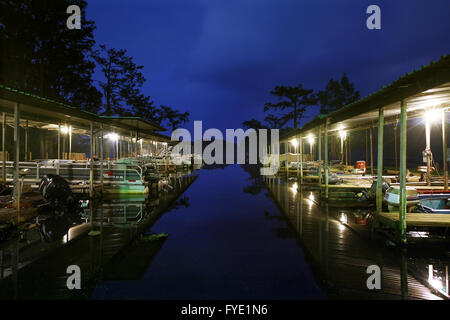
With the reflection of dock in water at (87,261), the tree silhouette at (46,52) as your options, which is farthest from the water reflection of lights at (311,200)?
the tree silhouette at (46,52)

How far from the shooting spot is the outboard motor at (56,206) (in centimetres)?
768

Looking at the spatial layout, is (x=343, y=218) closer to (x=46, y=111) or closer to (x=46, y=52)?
(x=46, y=111)

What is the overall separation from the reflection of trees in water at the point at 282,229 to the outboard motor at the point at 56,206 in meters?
5.73

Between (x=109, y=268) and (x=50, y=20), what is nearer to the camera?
(x=109, y=268)

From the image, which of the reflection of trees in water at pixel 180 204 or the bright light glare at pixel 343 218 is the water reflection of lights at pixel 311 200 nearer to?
the bright light glare at pixel 343 218

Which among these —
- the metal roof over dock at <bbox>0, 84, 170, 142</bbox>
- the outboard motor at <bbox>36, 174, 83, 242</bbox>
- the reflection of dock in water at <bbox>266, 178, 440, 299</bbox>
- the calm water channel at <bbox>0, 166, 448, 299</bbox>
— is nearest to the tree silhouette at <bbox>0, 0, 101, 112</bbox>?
the metal roof over dock at <bbox>0, 84, 170, 142</bbox>

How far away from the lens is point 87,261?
4918mm

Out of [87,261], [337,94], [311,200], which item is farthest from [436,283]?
[337,94]

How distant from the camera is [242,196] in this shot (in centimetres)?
1318

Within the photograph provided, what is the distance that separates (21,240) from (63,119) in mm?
6408
